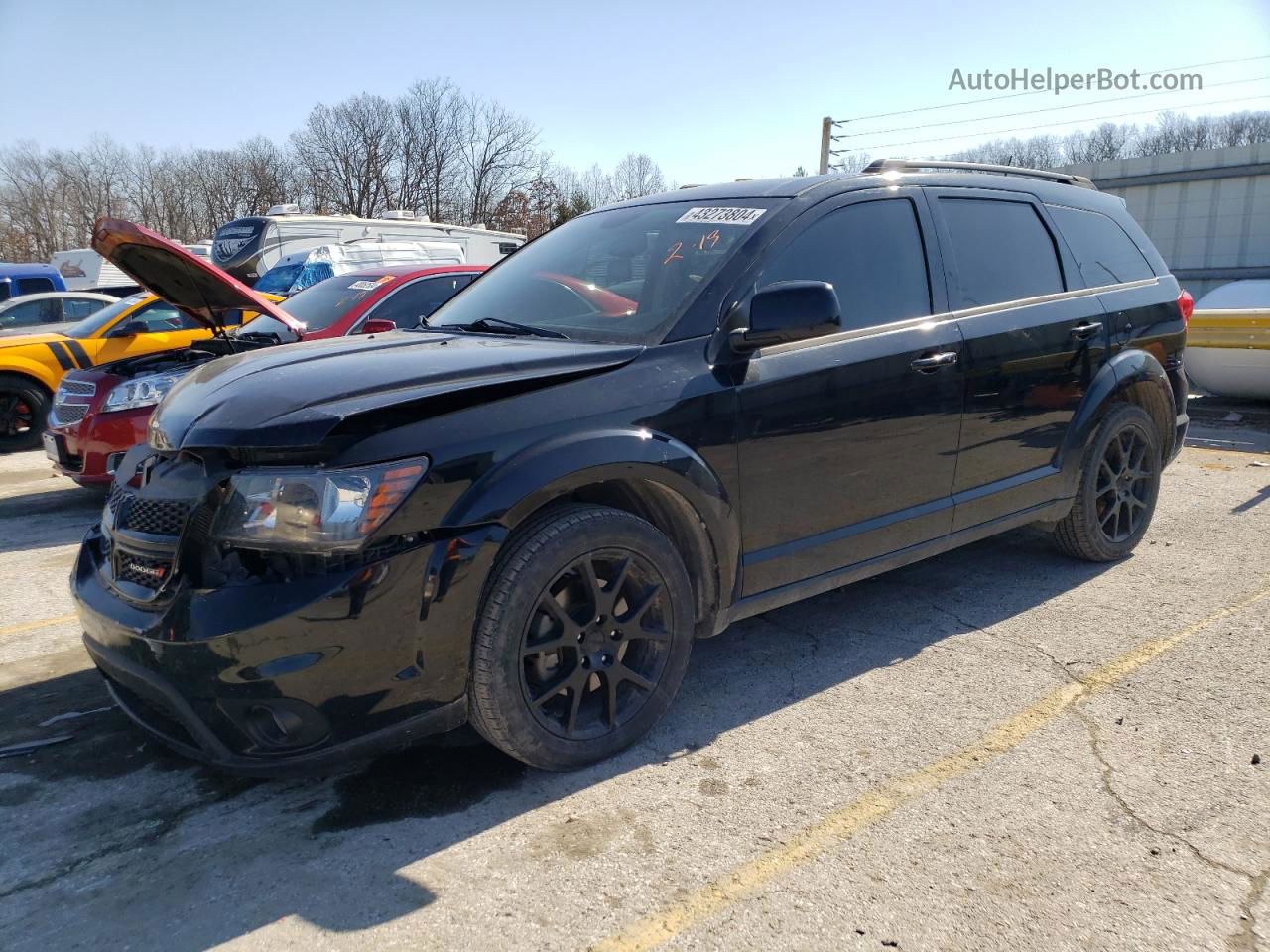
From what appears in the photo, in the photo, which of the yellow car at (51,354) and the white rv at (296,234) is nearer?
the yellow car at (51,354)

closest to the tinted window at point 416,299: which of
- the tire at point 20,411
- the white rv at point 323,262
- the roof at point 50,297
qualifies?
the white rv at point 323,262

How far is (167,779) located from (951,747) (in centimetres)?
252

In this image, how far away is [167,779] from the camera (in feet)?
9.55

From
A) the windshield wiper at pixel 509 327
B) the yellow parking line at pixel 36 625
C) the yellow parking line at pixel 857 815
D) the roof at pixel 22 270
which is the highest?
the roof at pixel 22 270

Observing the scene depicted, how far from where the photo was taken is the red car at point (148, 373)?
21.2 ft

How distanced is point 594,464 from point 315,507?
0.80 metres

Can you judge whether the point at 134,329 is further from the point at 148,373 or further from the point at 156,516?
A: the point at 156,516

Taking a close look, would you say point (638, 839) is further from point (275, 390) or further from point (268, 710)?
point (275, 390)

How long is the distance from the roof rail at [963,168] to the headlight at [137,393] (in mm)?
4967

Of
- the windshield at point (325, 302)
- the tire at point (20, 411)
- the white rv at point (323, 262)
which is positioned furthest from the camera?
the white rv at point (323, 262)

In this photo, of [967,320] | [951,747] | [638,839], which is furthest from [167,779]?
[967,320]

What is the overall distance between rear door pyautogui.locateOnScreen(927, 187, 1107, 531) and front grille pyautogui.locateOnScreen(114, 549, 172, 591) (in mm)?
2987

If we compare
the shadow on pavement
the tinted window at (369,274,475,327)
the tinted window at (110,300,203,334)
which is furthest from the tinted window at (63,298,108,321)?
the shadow on pavement

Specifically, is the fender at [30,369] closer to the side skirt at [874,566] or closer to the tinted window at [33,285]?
the side skirt at [874,566]
